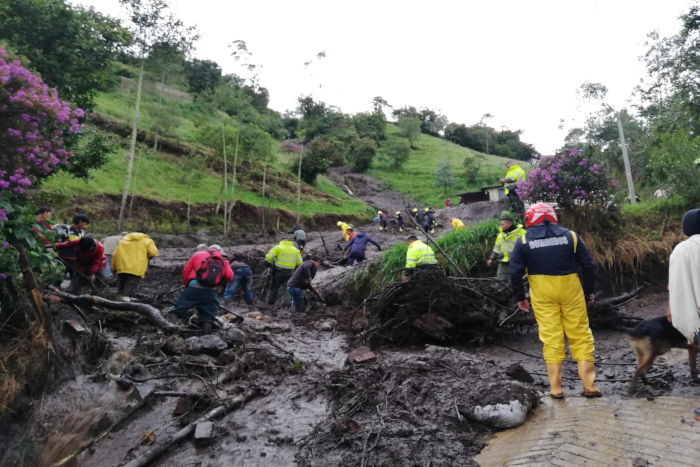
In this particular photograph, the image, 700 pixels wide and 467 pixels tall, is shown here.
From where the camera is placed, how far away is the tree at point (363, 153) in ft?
177

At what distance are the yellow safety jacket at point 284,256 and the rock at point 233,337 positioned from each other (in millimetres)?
3601

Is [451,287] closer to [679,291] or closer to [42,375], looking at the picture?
[679,291]

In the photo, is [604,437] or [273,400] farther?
[273,400]

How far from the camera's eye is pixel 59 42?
905 cm

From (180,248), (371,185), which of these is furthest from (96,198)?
(371,185)

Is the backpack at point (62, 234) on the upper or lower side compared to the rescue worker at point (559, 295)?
lower

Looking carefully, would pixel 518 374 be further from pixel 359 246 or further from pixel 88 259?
pixel 359 246

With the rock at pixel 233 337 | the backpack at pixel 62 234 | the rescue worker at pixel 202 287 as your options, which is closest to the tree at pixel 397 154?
the backpack at pixel 62 234

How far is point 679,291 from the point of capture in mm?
3285

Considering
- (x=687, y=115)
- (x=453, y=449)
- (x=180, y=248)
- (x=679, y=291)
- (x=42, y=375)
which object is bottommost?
(x=180, y=248)

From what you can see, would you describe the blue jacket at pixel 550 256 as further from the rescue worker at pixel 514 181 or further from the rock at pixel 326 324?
the rescue worker at pixel 514 181

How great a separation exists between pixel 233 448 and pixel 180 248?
15.1 meters

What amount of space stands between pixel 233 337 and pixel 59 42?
7.83 meters

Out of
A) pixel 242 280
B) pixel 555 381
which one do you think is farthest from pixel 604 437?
pixel 242 280
